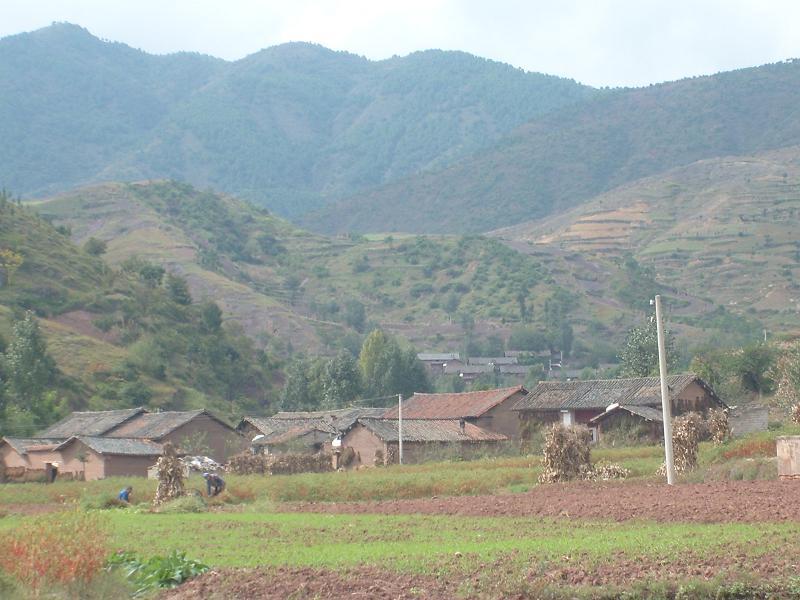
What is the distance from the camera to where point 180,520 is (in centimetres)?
3459

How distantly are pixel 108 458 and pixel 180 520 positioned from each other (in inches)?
1254

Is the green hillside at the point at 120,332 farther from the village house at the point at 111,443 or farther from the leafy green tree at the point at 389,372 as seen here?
the village house at the point at 111,443

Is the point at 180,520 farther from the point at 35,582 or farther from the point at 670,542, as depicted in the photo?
the point at 670,542

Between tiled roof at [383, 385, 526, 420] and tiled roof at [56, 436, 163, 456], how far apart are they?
55.0 ft

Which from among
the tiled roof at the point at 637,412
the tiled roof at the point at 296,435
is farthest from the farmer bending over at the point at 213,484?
the tiled roof at the point at 296,435

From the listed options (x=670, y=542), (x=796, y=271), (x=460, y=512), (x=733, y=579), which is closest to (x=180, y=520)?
(x=460, y=512)

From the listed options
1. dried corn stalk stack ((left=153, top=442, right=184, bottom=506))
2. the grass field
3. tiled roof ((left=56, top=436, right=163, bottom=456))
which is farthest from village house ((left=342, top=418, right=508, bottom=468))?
the grass field

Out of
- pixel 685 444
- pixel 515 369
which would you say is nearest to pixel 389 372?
pixel 515 369

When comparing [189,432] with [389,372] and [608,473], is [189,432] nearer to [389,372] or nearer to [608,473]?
[608,473]

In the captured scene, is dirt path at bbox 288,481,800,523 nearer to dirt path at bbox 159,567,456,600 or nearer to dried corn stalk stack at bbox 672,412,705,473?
dried corn stalk stack at bbox 672,412,705,473

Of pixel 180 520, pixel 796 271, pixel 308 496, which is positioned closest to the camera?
pixel 180 520

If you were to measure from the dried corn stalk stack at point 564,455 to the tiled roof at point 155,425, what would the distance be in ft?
115

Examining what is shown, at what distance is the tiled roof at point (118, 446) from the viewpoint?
65000 millimetres

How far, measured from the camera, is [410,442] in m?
67.1
